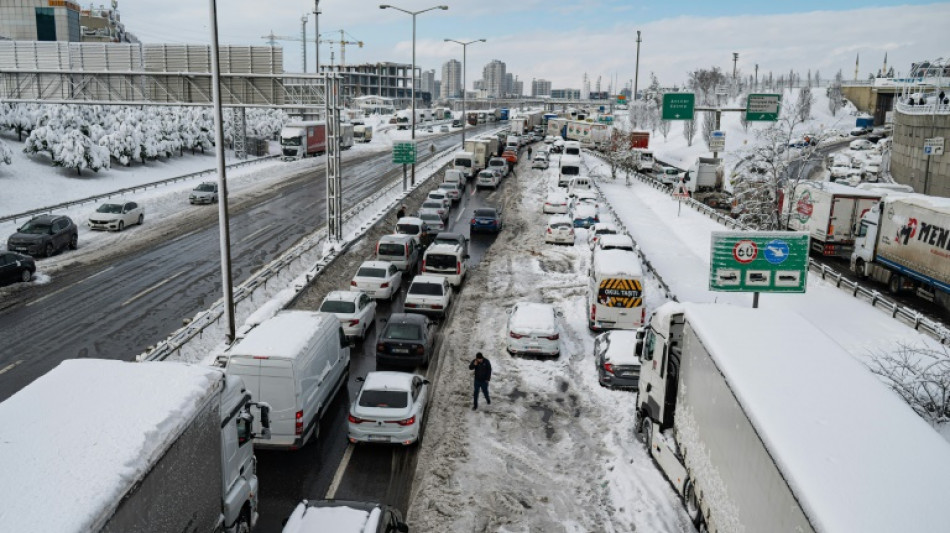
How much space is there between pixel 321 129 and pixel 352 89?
395ft

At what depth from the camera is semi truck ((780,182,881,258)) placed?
34.2m

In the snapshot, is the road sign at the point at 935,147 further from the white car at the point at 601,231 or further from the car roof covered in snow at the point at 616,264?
the car roof covered in snow at the point at 616,264

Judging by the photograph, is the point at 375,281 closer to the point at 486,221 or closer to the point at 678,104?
the point at 486,221

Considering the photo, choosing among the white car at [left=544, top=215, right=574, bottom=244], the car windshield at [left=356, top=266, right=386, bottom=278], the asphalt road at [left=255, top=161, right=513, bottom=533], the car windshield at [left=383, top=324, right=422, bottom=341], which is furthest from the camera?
the white car at [left=544, top=215, right=574, bottom=244]

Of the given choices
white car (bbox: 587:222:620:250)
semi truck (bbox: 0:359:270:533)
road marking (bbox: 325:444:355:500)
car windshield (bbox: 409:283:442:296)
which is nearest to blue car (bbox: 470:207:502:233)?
white car (bbox: 587:222:620:250)

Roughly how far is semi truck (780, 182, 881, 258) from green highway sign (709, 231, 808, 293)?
61.0 ft

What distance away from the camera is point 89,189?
5141 cm

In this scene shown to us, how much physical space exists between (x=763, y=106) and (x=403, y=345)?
20746 mm

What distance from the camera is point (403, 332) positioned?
18.9m

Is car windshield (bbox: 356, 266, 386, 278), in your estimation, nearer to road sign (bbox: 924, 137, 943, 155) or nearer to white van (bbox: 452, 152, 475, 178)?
white van (bbox: 452, 152, 475, 178)

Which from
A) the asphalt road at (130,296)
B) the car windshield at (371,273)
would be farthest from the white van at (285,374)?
the car windshield at (371,273)

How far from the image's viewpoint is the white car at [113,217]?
36.8m

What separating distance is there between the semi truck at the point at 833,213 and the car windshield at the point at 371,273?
71.9 ft

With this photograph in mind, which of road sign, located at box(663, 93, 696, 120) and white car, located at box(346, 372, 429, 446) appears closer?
white car, located at box(346, 372, 429, 446)
